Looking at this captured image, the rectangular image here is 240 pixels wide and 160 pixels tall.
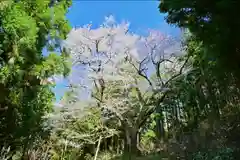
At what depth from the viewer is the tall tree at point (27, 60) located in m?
7.04

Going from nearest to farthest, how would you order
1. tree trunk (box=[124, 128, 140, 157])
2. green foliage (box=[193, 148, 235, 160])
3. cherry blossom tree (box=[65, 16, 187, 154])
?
green foliage (box=[193, 148, 235, 160]) → cherry blossom tree (box=[65, 16, 187, 154]) → tree trunk (box=[124, 128, 140, 157])

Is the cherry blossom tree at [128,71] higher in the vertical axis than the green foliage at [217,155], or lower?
higher

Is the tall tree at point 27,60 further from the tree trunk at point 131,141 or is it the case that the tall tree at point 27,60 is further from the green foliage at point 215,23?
the green foliage at point 215,23

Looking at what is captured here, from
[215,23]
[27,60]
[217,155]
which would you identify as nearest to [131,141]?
[217,155]

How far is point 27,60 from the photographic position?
26.0 ft

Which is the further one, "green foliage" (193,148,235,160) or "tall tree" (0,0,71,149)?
"tall tree" (0,0,71,149)

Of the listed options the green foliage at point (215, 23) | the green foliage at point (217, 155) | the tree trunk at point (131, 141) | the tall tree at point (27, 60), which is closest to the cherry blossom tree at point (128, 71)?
the tree trunk at point (131, 141)

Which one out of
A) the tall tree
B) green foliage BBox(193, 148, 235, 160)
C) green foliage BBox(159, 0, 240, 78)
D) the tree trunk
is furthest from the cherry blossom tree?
green foliage BBox(159, 0, 240, 78)

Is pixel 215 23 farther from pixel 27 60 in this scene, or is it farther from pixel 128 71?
pixel 128 71

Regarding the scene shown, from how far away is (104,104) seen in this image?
11375mm

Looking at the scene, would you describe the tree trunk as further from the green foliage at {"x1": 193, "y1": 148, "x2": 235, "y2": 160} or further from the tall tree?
the green foliage at {"x1": 193, "y1": 148, "x2": 235, "y2": 160}

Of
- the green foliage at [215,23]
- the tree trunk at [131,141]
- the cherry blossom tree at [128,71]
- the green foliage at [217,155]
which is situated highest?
the cherry blossom tree at [128,71]

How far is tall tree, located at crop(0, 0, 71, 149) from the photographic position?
704 centimetres

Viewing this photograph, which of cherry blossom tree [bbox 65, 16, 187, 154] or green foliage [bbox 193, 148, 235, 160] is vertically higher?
cherry blossom tree [bbox 65, 16, 187, 154]
